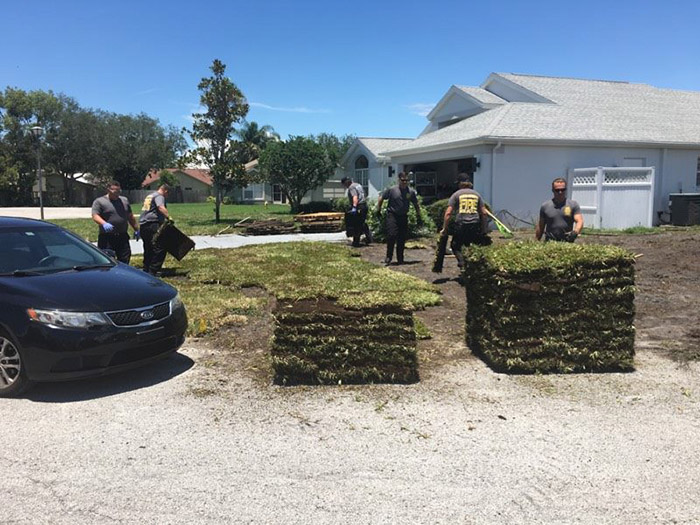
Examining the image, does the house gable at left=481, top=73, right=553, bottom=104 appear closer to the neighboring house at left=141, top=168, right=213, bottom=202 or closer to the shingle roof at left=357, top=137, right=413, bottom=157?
the shingle roof at left=357, top=137, right=413, bottom=157

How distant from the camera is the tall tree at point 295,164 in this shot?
31.4 m

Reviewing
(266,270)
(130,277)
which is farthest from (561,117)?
(130,277)

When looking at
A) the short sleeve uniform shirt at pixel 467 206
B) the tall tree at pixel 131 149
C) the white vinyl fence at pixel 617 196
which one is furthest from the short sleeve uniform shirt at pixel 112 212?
the tall tree at pixel 131 149

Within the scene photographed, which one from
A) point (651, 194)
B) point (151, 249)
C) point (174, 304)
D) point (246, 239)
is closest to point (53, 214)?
point (246, 239)

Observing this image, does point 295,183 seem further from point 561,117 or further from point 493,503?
point 493,503

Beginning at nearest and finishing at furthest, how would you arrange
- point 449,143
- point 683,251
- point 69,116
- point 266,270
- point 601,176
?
point 266,270 < point 683,251 < point 601,176 < point 449,143 < point 69,116

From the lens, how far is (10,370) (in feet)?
15.4

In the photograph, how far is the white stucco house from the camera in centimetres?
1841

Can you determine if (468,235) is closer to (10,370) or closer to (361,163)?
(10,370)

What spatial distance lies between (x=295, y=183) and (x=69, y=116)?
134 feet

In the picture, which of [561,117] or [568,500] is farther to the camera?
[561,117]

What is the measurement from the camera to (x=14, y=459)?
3715mm

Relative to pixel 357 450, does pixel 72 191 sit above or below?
above

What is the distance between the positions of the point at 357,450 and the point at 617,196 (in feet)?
54.9
